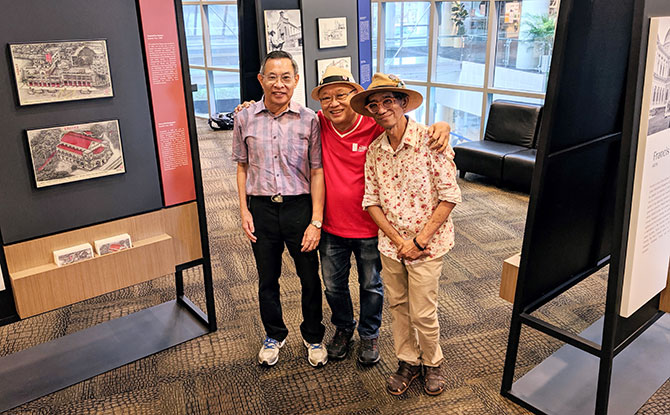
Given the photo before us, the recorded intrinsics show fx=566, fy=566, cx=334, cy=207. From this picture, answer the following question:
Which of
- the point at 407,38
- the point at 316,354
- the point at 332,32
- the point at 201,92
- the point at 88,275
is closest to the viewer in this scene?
the point at 88,275

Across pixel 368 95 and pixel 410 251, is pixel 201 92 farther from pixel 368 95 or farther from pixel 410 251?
pixel 410 251

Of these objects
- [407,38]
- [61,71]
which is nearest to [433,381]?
[61,71]

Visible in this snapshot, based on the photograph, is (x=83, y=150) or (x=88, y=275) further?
(x=88, y=275)

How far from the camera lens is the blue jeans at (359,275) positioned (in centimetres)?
277

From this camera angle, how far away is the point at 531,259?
97.4 inches

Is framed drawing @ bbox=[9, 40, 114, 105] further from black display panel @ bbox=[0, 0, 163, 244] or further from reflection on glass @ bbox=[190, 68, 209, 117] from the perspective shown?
reflection on glass @ bbox=[190, 68, 209, 117]

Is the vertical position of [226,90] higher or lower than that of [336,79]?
lower

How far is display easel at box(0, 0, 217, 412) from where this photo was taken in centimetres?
268

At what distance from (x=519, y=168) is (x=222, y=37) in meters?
6.05

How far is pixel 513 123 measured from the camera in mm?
6184

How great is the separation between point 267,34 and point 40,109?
2682mm

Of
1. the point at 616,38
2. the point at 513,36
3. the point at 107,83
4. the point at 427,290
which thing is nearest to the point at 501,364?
the point at 427,290

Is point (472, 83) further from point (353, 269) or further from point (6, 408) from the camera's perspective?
point (6, 408)

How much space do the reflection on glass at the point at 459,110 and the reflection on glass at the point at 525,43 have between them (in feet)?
1.67
